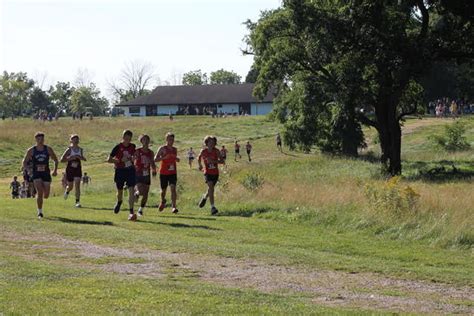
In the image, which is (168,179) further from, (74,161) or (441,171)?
(441,171)

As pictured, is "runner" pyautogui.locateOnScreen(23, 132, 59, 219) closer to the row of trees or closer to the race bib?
the race bib

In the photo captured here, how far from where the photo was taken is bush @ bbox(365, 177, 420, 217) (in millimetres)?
14539

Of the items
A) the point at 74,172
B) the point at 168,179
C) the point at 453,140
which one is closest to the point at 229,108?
the point at 453,140

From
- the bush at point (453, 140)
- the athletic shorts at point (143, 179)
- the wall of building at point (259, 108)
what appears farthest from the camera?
the wall of building at point (259, 108)

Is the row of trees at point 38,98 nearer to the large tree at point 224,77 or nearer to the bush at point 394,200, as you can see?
the large tree at point 224,77

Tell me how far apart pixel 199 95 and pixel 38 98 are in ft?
142

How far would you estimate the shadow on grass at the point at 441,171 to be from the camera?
1211 inches

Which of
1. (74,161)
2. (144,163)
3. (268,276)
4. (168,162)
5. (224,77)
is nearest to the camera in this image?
(268,276)

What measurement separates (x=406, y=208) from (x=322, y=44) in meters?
19.3

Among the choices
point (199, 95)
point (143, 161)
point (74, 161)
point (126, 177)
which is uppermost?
point (199, 95)

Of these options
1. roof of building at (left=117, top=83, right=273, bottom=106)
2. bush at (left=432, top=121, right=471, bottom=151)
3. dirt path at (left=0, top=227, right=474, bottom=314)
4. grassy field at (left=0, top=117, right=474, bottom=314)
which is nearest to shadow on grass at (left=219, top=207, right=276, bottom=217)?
grassy field at (left=0, top=117, right=474, bottom=314)

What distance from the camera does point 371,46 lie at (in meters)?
32.2

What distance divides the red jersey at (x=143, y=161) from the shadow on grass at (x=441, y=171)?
15.1m

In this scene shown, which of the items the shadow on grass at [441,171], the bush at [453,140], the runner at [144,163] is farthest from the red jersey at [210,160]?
the bush at [453,140]
